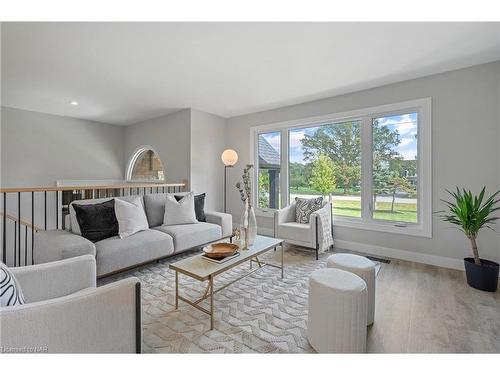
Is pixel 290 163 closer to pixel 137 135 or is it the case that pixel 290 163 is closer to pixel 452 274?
pixel 452 274

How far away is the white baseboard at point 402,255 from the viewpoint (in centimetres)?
292

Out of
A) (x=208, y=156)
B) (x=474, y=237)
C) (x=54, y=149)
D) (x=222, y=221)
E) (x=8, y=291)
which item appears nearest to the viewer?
(x=8, y=291)

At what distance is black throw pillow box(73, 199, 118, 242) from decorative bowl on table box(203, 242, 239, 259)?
1.31 m

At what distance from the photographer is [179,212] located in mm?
3387

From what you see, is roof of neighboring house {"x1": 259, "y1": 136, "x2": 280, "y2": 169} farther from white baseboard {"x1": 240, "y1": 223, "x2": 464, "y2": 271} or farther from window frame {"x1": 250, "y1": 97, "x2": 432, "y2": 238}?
white baseboard {"x1": 240, "y1": 223, "x2": 464, "y2": 271}

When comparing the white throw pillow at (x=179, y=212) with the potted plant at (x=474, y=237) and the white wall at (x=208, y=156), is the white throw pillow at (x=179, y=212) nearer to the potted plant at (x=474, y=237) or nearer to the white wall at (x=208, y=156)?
the white wall at (x=208, y=156)

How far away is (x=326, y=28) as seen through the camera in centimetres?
205

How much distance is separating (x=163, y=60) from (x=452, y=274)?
4.19 meters

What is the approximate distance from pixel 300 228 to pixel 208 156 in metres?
2.44

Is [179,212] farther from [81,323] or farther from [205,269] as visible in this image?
[81,323]

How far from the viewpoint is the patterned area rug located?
1.61m

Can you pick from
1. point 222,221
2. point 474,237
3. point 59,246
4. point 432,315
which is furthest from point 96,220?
point 474,237
